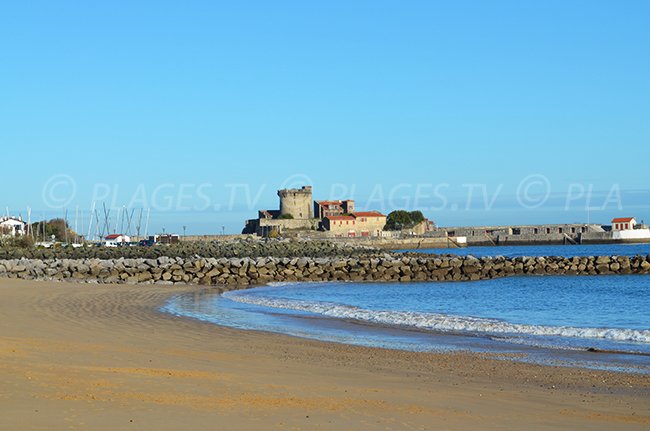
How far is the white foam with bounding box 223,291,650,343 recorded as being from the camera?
11.9 meters

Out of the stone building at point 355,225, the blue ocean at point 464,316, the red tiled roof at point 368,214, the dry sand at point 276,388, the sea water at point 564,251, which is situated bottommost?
the blue ocean at point 464,316

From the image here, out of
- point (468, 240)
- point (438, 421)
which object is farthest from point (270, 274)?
point (468, 240)

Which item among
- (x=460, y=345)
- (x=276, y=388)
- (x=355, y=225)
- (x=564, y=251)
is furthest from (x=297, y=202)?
(x=276, y=388)

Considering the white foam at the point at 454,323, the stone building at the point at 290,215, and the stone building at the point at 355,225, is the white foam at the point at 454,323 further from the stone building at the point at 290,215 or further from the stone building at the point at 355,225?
the stone building at the point at 290,215

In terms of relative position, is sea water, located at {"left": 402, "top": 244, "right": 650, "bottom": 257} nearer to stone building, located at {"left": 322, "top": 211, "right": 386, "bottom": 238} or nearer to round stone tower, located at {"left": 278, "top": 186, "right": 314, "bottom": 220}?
stone building, located at {"left": 322, "top": 211, "right": 386, "bottom": 238}

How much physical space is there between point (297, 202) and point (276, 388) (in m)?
87.2

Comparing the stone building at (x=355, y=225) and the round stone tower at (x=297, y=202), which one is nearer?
the stone building at (x=355, y=225)

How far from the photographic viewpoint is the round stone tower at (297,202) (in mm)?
93312

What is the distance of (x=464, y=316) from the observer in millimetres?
15203

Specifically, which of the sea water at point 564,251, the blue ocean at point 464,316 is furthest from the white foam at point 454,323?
the sea water at point 564,251

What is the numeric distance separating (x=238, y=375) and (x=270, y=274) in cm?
2186

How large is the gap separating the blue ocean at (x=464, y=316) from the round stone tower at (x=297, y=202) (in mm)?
67242

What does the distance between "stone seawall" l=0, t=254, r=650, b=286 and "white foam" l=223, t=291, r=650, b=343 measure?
1001cm

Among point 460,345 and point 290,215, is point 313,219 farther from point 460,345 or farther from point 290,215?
point 460,345
